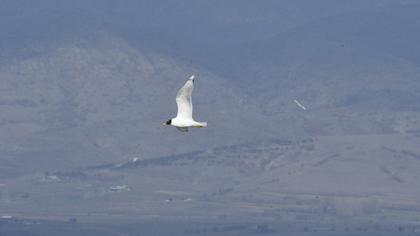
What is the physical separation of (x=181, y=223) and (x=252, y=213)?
33.8ft

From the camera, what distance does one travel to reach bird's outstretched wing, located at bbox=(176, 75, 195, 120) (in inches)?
1377

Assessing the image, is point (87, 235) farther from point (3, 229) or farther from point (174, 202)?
point (174, 202)

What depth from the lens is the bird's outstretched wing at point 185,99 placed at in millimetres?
34969

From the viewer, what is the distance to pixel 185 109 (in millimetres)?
35344

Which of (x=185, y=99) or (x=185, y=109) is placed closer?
(x=185, y=99)

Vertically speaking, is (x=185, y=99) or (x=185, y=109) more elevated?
(x=185, y=99)

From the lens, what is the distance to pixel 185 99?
1387 inches

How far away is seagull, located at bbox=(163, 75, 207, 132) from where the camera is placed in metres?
35.0

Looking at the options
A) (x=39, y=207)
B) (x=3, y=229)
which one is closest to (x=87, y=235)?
(x=3, y=229)

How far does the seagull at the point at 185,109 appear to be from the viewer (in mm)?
35000

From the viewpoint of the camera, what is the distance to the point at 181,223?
17875 cm

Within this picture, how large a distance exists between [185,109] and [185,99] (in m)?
0.21

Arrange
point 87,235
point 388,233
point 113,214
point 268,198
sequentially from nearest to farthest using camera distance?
1. point 87,235
2. point 388,233
3. point 113,214
4. point 268,198

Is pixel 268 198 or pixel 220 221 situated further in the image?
pixel 268 198
